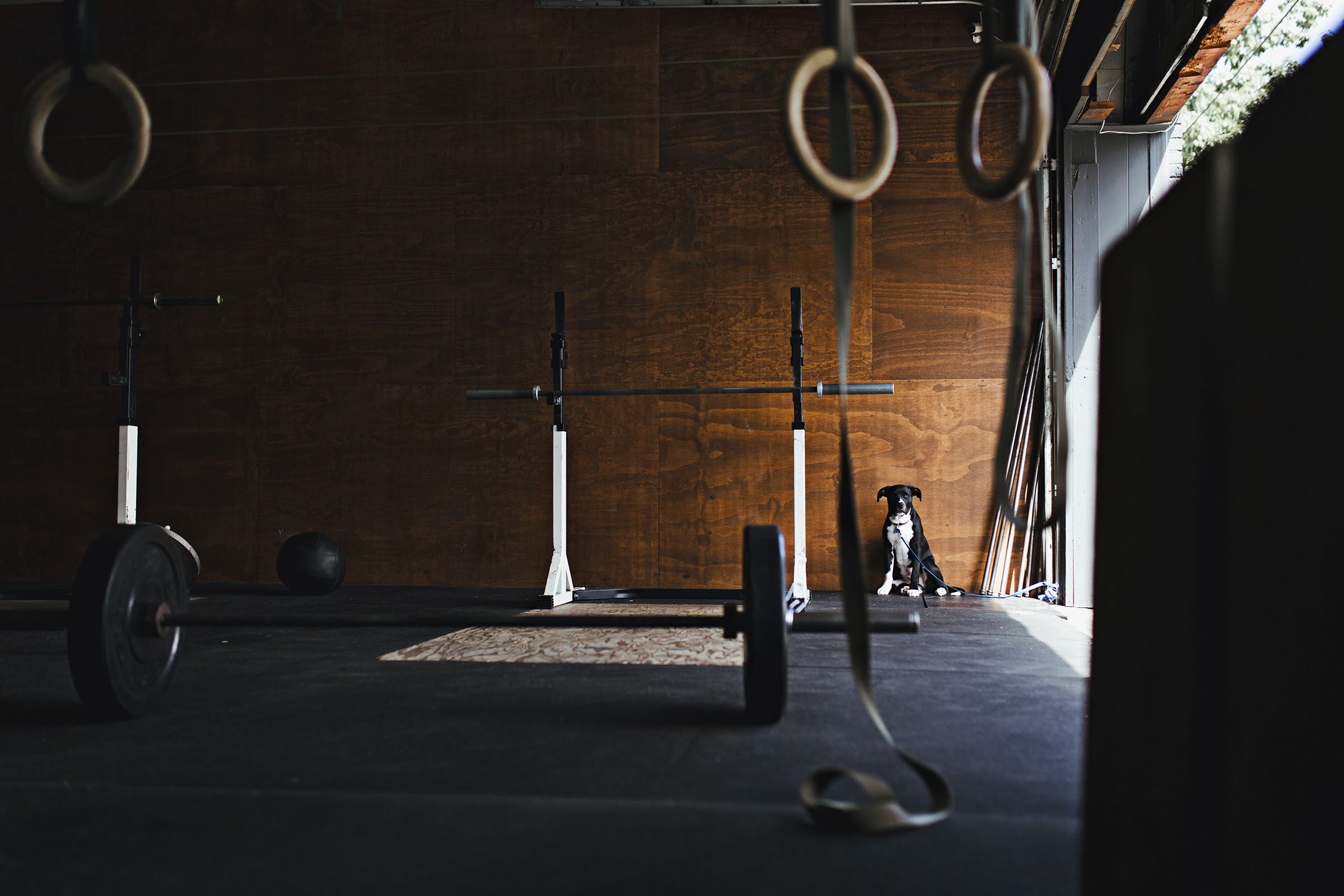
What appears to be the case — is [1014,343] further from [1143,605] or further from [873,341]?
[873,341]

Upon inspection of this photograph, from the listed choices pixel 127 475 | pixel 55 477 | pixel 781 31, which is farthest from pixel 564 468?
pixel 55 477

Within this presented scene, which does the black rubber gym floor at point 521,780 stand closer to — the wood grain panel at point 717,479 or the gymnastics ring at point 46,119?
the gymnastics ring at point 46,119

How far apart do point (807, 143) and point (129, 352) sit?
12.4 ft

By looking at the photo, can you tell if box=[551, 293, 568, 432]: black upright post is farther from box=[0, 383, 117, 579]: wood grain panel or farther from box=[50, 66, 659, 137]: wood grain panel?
box=[0, 383, 117, 579]: wood grain panel

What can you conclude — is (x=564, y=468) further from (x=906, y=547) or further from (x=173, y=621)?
(x=173, y=621)

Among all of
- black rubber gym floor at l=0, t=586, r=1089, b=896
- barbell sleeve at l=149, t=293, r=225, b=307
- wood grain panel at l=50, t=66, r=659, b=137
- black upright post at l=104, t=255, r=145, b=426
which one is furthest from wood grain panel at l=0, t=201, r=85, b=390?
black rubber gym floor at l=0, t=586, r=1089, b=896

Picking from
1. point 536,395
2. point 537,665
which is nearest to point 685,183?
point 536,395

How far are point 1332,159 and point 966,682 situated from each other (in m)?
1.96

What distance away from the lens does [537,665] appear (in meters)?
2.55

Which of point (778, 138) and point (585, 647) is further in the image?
point (778, 138)

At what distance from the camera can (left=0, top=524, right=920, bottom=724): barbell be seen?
176 cm

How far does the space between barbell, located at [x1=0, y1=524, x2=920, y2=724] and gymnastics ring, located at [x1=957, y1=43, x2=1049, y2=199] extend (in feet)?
3.12

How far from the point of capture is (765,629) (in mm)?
1750

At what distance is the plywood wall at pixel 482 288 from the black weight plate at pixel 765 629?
2.82 metres
